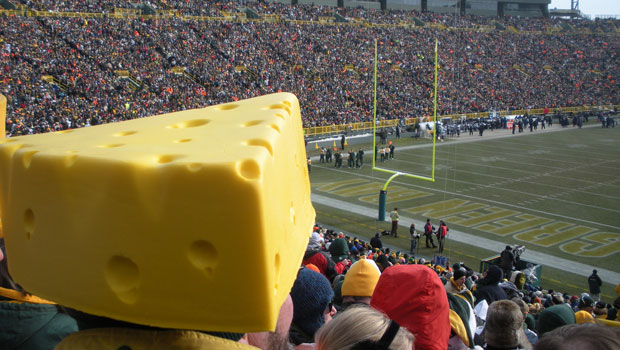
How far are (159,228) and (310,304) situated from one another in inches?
53.3

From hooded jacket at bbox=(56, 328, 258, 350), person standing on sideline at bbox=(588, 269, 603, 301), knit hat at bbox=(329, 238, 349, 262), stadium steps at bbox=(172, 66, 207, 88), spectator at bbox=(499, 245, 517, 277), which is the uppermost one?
stadium steps at bbox=(172, 66, 207, 88)

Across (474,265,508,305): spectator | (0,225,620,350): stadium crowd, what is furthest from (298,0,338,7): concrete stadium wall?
(0,225,620,350): stadium crowd

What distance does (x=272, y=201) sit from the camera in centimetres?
127

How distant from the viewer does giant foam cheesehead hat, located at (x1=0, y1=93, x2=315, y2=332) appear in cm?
118

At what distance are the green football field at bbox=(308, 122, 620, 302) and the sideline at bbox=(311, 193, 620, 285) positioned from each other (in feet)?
0.15

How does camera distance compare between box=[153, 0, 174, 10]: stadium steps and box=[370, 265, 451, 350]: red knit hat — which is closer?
box=[370, 265, 451, 350]: red knit hat

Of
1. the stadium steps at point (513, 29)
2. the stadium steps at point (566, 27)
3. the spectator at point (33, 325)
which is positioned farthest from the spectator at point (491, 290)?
the stadium steps at point (566, 27)

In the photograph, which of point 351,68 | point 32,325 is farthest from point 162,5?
point 32,325

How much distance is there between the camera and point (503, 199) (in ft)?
53.5

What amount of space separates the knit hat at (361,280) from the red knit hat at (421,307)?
68cm

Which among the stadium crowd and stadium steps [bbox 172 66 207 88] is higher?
stadium steps [bbox 172 66 207 88]

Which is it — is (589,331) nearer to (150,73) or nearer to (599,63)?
(150,73)

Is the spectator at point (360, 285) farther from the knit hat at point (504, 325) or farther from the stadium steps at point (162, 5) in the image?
the stadium steps at point (162, 5)

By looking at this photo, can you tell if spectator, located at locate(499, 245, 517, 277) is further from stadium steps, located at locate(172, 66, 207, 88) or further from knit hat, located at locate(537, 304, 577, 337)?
stadium steps, located at locate(172, 66, 207, 88)
